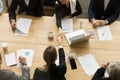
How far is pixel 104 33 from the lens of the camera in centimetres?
330

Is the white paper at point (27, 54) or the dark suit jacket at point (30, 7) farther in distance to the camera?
the dark suit jacket at point (30, 7)

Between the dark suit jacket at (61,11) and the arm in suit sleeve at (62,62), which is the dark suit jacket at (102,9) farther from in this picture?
the arm in suit sleeve at (62,62)

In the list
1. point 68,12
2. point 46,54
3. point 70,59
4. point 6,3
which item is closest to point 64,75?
point 70,59

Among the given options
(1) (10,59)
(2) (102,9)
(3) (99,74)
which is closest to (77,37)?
(3) (99,74)

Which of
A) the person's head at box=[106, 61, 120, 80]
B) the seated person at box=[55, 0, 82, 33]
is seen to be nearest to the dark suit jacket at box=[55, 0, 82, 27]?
the seated person at box=[55, 0, 82, 33]

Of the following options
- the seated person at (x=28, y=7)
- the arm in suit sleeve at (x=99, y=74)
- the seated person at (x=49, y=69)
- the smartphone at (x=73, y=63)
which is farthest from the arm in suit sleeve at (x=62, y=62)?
the seated person at (x=28, y=7)

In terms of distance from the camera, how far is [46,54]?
2.65 meters

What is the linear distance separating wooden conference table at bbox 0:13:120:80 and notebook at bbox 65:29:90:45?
0.18ft

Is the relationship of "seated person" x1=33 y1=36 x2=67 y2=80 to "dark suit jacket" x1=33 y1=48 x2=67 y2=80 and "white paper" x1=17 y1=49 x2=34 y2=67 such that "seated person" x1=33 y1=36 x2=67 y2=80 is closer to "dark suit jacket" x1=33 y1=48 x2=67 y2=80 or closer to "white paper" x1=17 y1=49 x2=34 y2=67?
"dark suit jacket" x1=33 y1=48 x2=67 y2=80

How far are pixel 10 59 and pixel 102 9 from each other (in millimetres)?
1512

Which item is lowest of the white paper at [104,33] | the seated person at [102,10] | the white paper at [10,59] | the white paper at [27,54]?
the white paper at [10,59]

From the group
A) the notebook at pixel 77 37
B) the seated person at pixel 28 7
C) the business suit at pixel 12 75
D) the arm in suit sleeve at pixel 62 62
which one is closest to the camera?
the business suit at pixel 12 75

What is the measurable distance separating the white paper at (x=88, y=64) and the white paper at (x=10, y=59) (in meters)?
0.73

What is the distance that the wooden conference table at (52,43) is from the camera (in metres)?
3.03
